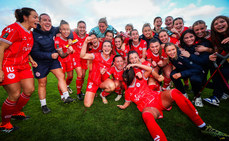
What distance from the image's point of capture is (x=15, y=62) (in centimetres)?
211

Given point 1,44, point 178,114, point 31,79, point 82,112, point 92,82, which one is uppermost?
point 1,44

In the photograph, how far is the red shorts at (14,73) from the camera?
1934 mm

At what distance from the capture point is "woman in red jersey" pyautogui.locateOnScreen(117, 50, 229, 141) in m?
1.61

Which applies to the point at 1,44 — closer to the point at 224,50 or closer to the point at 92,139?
the point at 92,139

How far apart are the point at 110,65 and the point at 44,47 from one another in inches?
76.0

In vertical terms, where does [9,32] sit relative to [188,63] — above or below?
above

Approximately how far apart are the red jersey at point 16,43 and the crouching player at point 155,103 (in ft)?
7.62

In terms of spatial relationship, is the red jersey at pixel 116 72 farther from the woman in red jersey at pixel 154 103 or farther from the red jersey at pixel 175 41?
the red jersey at pixel 175 41

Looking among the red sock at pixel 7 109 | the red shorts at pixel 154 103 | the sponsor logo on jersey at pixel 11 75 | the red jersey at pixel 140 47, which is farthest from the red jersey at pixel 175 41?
the red sock at pixel 7 109

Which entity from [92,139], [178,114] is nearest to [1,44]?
[92,139]

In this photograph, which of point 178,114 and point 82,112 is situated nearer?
point 178,114

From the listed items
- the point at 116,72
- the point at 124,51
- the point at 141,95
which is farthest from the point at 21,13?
the point at 141,95

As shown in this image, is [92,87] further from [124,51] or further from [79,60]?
[124,51]

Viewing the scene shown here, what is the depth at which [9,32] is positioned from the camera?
75.8 inches
